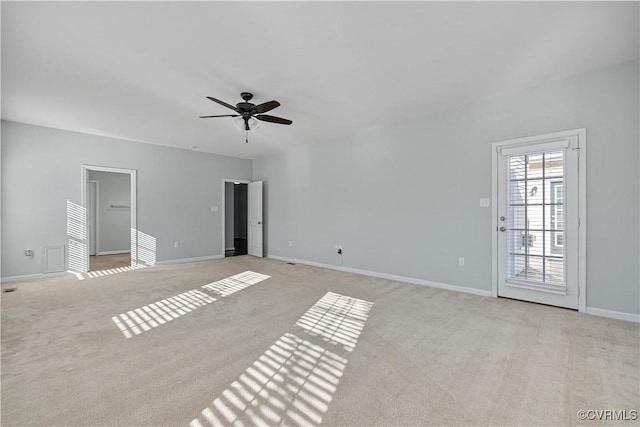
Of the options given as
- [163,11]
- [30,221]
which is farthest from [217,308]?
[30,221]

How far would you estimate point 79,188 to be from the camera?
529 cm

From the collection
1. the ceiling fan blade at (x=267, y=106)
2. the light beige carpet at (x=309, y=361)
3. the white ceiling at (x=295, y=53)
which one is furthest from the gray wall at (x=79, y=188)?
the ceiling fan blade at (x=267, y=106)

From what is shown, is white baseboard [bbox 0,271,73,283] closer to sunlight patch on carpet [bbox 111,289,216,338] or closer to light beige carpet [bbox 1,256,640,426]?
light beige carpet [bbox 1,256,640,426]

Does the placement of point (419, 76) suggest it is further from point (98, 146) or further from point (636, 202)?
point (98, 146)

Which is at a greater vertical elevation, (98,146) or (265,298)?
(98,146)

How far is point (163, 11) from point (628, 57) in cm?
431

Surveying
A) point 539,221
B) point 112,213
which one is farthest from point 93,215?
point 539,221

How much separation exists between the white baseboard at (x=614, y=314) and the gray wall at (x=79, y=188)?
6.77 metres

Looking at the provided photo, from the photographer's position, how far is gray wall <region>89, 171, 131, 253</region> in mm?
7777

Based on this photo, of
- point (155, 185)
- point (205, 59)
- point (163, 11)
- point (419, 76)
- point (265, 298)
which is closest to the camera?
point (163, 11)

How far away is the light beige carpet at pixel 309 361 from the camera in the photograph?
1647 mm

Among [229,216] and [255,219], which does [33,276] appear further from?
[229,216]

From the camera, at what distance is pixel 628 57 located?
2920 mm

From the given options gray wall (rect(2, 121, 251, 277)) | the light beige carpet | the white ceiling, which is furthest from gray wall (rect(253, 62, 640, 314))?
gray wall (rect(2, 121, 251, 277))
